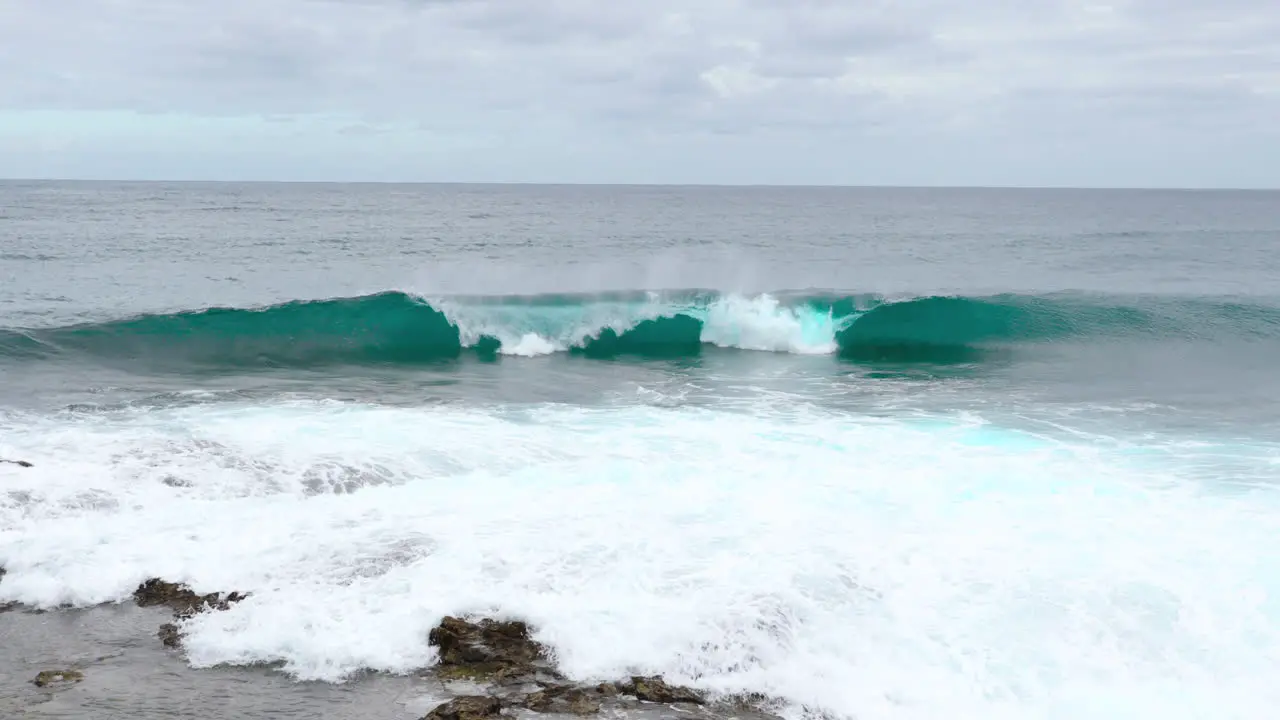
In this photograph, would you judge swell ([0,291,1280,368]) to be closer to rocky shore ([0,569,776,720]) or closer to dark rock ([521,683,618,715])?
rocky shore ([0,569,776,720])

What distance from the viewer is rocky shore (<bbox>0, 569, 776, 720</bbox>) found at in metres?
4.93

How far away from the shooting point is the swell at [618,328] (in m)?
16.6

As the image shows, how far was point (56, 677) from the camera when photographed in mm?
5168

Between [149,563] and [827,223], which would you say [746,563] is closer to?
[149,563]

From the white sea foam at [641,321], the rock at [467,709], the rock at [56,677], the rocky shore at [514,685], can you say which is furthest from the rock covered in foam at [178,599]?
the white sea foam at [641,321]

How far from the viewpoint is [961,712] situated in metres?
5.05

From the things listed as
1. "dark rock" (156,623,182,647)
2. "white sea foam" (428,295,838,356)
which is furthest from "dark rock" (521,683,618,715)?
"white sea foam" (428,295,838,356)

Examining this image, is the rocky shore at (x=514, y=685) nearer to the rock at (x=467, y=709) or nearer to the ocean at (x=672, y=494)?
the rock at (x=467, y=709)

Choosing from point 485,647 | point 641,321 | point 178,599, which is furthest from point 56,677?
point 641,321

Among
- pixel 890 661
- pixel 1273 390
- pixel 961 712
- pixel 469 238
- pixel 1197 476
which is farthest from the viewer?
pixel 469 238

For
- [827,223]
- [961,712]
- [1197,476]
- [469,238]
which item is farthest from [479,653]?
[827,223]

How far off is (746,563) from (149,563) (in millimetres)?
4048

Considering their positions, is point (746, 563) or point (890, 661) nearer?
point (890, 661)

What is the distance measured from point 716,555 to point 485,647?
75.6 inches
